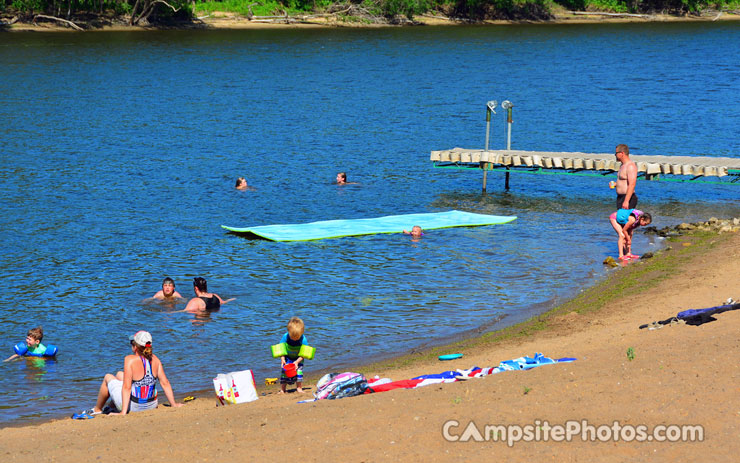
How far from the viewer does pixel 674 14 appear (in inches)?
4262

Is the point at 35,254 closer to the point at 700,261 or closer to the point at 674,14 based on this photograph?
the point at 700,261

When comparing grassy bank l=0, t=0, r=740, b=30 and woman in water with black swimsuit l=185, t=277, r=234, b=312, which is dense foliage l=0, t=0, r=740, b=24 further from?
woman in water with black swimsuit l=185, t=277, r=234, b=312

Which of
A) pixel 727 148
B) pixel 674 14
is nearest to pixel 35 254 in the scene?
pixel 727 148

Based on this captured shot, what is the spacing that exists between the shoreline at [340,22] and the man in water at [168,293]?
220ft

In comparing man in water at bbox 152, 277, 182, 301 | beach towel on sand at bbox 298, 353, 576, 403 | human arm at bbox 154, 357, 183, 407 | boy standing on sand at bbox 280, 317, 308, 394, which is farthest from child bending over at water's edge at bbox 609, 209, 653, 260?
human arm at bbox 154, 357, 183, 407

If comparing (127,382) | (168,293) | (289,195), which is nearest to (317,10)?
(289,195)

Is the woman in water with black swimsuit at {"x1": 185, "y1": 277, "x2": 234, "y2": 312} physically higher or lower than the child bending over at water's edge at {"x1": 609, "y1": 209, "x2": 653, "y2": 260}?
lower

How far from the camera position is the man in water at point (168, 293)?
17.0 metres

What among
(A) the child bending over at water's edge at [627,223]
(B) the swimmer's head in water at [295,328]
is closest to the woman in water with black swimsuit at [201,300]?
(B) the swimmer's head in water at [295,328]

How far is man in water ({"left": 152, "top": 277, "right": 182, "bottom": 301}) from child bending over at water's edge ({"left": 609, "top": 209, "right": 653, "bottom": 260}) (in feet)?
31.5

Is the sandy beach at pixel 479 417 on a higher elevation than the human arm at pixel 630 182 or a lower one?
lower

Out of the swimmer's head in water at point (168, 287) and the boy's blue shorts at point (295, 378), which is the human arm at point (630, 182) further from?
the swimmer's head in water at point (168, 287)

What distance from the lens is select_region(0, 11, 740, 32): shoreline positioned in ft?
257

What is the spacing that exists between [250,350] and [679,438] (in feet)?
27.2
